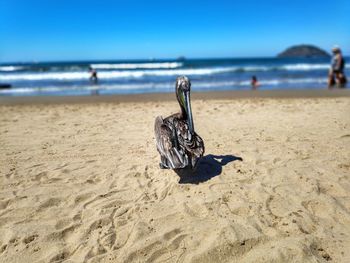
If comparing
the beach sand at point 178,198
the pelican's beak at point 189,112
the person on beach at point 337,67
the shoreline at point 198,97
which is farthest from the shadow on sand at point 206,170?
the person on beach at point 337,67

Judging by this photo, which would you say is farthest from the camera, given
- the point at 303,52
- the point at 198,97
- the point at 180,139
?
the point at 303,52

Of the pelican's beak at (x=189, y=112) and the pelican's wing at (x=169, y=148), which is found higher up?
the pelican's beak at (x=189, y=112)

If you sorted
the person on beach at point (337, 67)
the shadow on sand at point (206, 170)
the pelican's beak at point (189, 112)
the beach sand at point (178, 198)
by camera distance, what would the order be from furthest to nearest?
the person on beach at point (337, 67)
the shadow on sand at point (206, 170)
the pelican's beak at point (189, 112)
the beach sand at point (178, 198)

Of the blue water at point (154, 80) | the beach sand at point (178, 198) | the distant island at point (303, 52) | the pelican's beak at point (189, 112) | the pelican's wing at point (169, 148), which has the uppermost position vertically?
the pelican's beak at point (189, 112)

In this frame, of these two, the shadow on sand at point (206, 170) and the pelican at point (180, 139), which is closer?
the pelican at point (180, 139)

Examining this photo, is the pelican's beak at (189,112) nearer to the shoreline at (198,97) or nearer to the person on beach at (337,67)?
the shoreline at (198,97)

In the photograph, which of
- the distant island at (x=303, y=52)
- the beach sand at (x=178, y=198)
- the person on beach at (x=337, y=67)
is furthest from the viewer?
the distant island at (x=303, y=52)

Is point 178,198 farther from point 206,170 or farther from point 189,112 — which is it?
point 189,112

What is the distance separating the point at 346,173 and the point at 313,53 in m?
124

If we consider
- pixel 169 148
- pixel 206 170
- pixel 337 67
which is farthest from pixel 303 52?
pixel 169 148

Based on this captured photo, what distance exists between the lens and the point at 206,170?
5.11m

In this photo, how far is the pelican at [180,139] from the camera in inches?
175

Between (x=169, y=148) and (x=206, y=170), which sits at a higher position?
(x=169, y=148)

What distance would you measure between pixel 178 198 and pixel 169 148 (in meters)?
0.64
